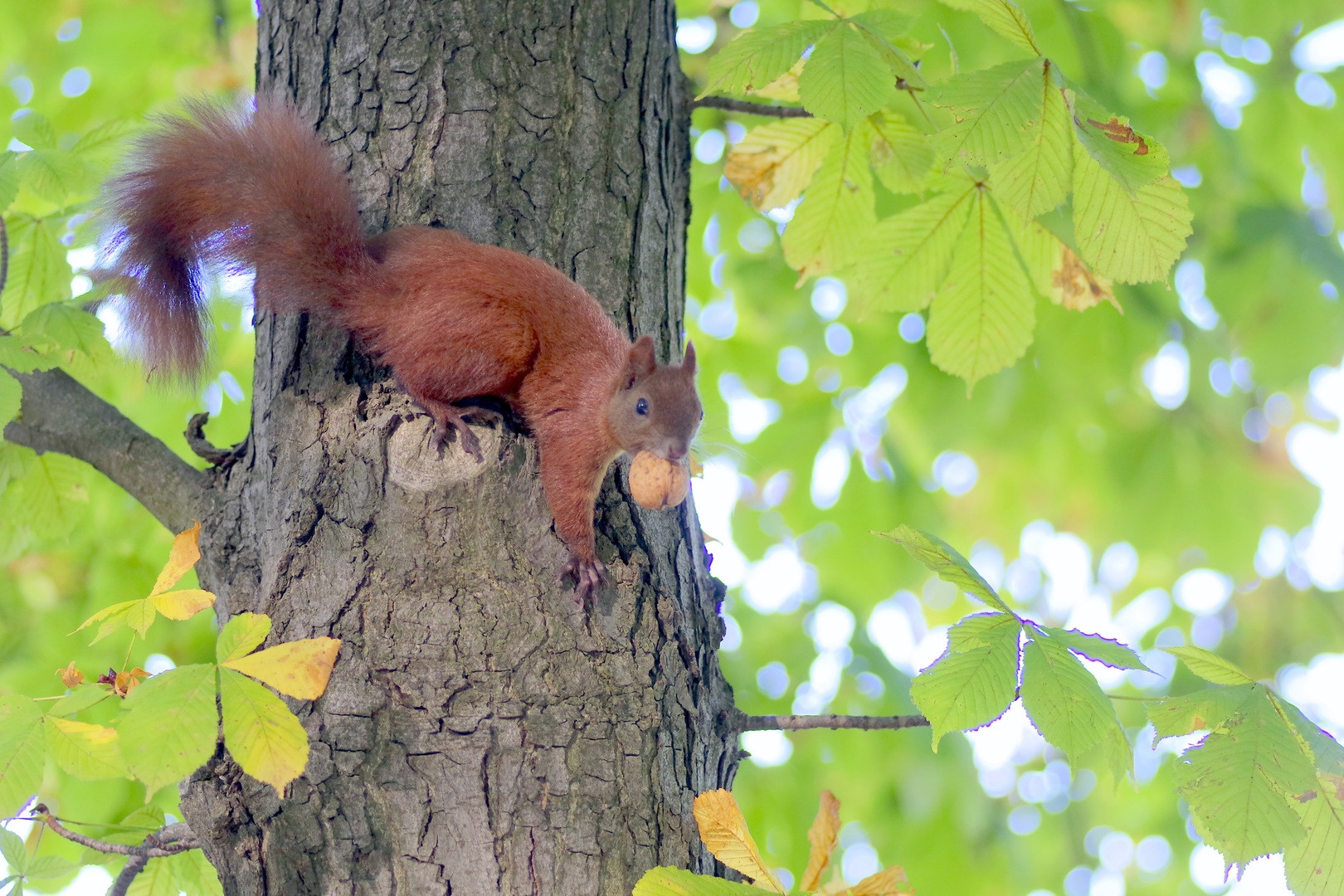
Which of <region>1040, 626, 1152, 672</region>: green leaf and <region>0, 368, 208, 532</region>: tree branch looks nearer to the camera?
<region>1040, 626, 1152, 672</region>: green leaf

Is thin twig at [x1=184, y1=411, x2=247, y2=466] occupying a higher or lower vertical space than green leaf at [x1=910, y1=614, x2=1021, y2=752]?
higher

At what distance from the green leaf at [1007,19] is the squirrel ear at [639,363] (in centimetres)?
61

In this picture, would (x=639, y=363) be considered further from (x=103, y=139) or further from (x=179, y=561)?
(x=103, y=139)

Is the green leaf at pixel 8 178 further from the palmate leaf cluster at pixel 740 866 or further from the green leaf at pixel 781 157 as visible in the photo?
the palmate leaf cluster at pixel 740 866

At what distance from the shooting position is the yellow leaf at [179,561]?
47.4 inches

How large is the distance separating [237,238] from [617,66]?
2.12 feet

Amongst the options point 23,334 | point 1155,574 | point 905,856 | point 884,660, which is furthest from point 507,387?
point 1155,574

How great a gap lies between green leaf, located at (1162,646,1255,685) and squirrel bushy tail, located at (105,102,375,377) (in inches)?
45.7

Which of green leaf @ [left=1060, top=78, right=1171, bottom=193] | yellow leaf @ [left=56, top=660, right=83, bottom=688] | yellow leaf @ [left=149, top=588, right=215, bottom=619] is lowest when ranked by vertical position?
yellow leaf @ [left=56, top=660, right=83, bottom=688]

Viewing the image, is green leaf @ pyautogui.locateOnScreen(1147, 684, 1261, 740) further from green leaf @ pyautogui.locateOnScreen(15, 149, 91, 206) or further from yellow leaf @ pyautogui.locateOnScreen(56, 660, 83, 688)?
green leaf @ pyautogui.locateOnScreen(15, 149, 91, 206)

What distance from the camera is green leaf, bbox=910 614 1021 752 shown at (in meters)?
1.04

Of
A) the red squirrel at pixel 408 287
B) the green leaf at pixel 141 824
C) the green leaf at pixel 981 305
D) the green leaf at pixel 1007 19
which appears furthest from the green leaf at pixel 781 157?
the green leaf at pixel 141 824

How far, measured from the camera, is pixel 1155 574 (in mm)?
4406

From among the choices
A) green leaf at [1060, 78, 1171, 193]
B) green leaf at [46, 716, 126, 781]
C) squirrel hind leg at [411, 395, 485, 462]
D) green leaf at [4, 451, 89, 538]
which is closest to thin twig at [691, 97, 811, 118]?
green leaf at [1060, 78, 1171, 193]
